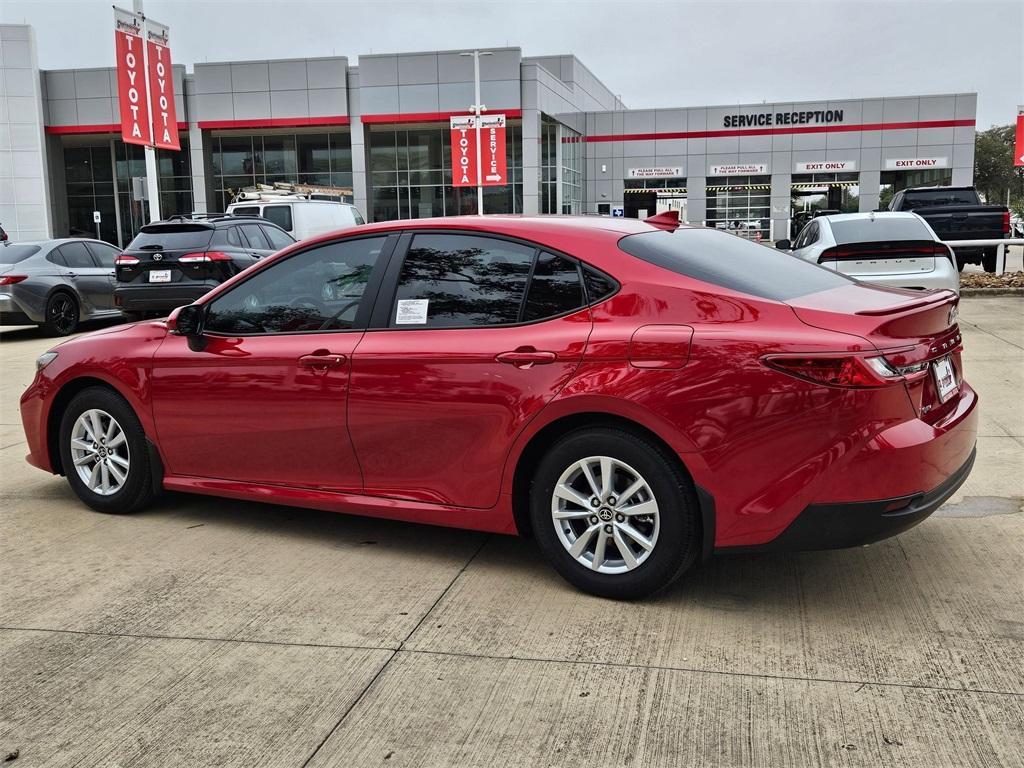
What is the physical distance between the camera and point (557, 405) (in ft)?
12.8

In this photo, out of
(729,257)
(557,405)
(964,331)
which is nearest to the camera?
(557,405)

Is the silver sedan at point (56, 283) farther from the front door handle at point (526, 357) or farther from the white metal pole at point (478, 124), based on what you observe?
the white metal pole at point (478, 124)

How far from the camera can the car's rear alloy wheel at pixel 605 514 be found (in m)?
3.83

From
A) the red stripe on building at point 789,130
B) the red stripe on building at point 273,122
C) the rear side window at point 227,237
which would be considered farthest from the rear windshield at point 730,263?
the red stripe on building at point 789,130

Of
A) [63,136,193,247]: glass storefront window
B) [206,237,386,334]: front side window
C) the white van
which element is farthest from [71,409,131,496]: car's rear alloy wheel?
[63,136,193,247]: glass storefront window

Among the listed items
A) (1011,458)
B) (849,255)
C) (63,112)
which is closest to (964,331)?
(849,255)

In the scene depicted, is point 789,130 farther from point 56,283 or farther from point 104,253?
point 56,283

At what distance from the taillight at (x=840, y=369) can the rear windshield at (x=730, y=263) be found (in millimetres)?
379

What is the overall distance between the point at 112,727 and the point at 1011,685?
2894 millimetres

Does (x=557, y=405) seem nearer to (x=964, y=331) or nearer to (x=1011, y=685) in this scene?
(x=1011, y=685)

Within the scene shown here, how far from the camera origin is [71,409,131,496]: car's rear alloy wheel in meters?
5.32

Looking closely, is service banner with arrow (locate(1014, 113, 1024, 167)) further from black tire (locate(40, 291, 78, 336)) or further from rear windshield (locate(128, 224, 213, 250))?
black tire (locate(40, 291, 78, 336))

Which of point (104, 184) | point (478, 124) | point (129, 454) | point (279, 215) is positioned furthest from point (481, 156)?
point (129, 454)

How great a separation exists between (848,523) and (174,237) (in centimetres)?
1269
